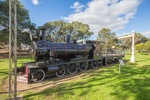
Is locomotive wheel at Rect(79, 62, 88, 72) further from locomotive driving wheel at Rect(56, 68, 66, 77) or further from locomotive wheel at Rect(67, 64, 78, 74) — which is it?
locomotive driving wheel at Rect(56, 68, 66, 77)

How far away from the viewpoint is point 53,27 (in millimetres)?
41062

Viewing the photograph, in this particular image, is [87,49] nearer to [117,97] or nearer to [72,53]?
[72,53]

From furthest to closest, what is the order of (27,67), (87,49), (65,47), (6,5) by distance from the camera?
(6,5) → (87,49) → (65,47) → (27,67)

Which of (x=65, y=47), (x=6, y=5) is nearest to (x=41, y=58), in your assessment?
(x=65, y=47)

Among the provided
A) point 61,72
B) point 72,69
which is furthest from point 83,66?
point 61,72

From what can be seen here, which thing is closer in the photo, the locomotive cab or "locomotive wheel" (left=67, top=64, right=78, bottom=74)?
"locomotive wheel" (left=67, top=64, right=78, bottom=74)

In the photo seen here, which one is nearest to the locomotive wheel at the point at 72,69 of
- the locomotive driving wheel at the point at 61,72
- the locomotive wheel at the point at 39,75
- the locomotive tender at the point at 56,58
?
the locomotive tender at the point at 56,58

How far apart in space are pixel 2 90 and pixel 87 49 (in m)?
7.08

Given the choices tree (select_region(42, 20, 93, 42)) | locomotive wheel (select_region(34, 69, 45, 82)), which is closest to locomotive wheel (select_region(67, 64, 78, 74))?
locomotive wheel (select_region(34, 69, 45, 82))

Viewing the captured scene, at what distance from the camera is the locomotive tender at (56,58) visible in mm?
7966

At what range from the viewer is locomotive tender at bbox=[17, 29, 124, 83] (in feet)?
26.1

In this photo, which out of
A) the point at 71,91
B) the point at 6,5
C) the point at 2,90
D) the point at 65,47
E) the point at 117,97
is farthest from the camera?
the point at 6,5

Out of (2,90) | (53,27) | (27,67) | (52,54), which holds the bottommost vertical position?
(2,90)

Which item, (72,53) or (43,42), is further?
(72,53)
